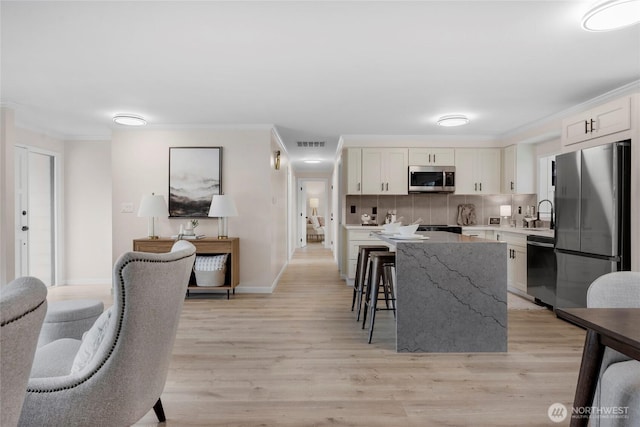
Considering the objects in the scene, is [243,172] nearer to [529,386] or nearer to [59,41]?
[59,41]

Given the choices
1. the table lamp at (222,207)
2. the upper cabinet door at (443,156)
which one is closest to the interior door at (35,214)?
the table lamp at (222,207)

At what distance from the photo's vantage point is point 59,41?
264 cm

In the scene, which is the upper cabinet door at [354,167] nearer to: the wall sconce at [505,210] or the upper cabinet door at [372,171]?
the upper cabinet door at [372,171]

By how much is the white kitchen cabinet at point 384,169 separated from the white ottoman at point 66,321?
4279mm

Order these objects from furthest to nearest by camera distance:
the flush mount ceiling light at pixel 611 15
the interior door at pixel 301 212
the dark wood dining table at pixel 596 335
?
the interior door at pixel 301 212
the flush mount ceiling light at pixel 611 15
the dark wood dining table at pixel 596 335

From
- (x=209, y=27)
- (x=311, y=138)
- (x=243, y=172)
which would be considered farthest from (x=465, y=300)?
(x=311, y=138)

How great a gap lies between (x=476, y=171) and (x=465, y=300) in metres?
3.53

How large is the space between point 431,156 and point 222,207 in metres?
3.33

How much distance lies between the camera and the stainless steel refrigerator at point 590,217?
3299 mm

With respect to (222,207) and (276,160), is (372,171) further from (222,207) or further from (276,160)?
(222,207)

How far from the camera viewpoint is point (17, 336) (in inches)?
27.7

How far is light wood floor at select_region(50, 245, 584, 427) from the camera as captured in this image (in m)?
2.09

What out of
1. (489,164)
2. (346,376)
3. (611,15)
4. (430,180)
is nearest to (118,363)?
(346,376)

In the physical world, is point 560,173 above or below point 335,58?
below
